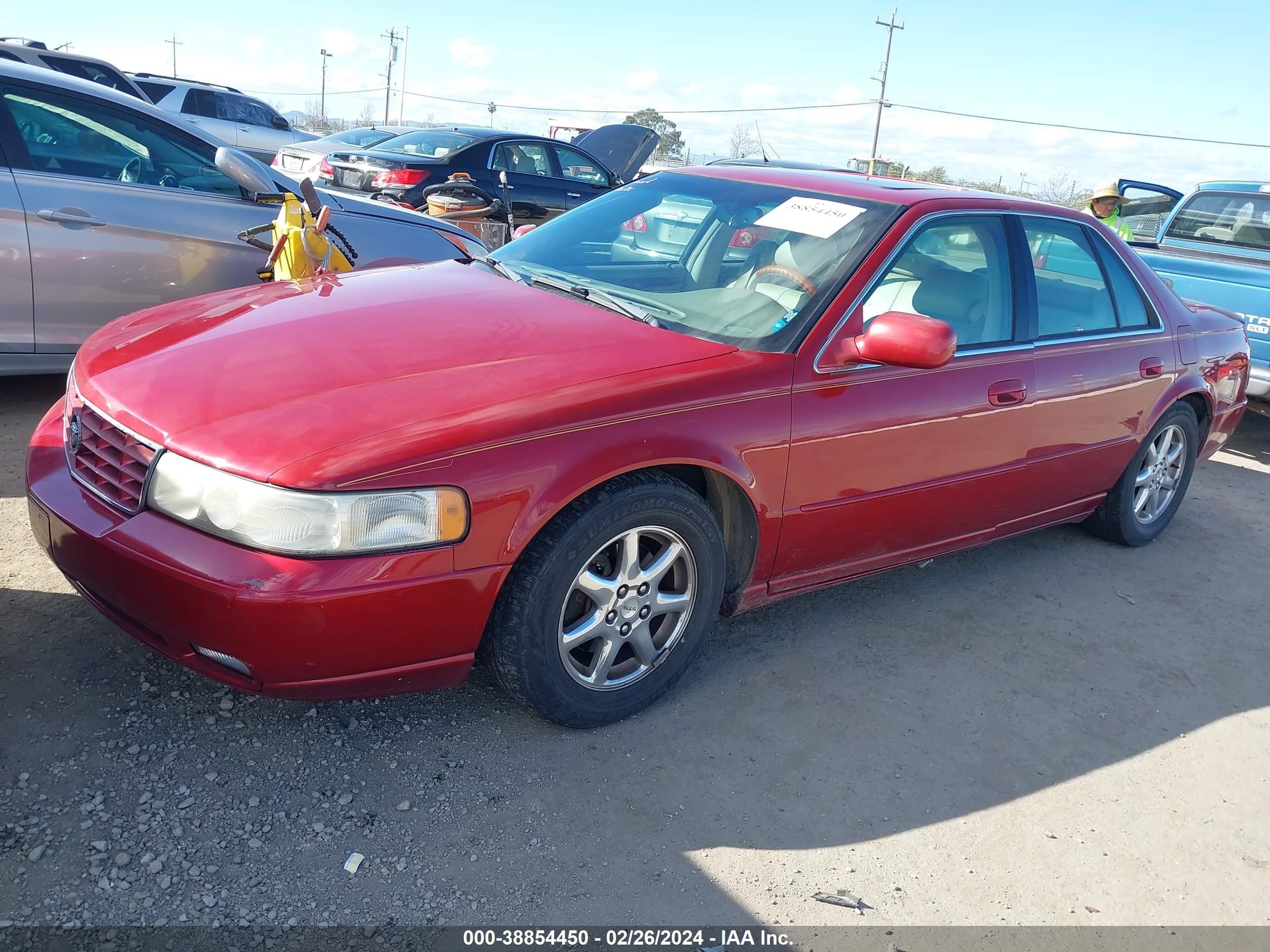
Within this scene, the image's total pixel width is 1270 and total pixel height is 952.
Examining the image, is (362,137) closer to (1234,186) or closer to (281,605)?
(1234,186)

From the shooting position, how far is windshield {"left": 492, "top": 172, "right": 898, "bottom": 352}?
3.21m

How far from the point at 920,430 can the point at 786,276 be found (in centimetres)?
68

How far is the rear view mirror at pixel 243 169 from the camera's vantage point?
486cm

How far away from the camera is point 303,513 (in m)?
2.25

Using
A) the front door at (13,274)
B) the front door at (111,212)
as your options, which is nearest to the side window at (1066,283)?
the front door at (111,212)

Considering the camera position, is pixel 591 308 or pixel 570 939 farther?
pixel 591 308

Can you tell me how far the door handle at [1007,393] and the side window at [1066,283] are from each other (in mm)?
283

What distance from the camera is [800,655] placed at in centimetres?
349

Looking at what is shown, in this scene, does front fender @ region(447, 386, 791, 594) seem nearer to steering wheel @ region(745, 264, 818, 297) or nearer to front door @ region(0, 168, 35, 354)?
steering wheel @ region(745, 264, 818, 297)

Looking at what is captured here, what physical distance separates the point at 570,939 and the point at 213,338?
1.87 m

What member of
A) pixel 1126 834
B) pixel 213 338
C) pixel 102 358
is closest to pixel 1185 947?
pixel 1126 834

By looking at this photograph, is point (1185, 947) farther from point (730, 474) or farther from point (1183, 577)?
point (1183, 577)

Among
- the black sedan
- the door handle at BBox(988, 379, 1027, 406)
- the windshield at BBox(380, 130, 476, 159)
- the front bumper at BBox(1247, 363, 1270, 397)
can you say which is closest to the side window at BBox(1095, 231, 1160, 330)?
the door handle at BBox(988, 379, 1027, 406)

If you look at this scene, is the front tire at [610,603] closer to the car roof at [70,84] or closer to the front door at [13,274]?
the front door at [13,274]
